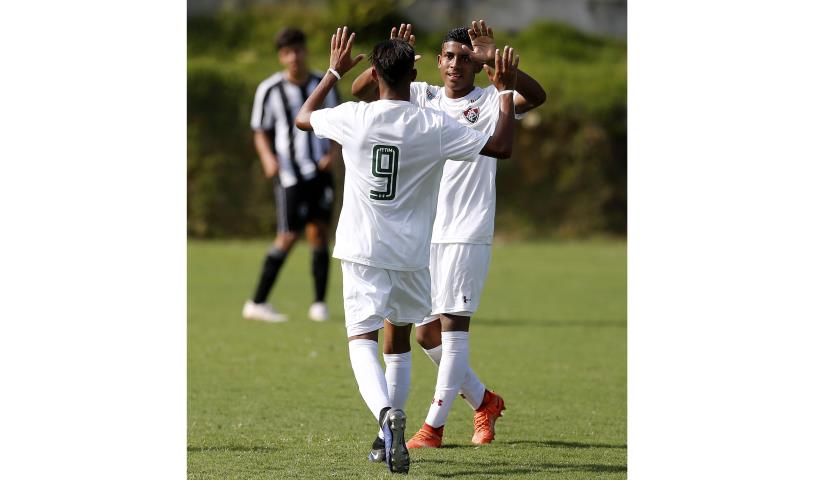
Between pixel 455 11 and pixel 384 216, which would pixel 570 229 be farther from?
pixel 384 216

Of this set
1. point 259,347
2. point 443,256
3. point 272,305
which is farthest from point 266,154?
point 443,256

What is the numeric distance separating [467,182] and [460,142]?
0.80 meters

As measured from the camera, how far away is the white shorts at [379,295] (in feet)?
16.2

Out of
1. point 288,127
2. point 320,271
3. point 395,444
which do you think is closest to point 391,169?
point 395,444

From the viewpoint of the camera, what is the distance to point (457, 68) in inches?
209

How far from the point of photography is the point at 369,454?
17.0 ft

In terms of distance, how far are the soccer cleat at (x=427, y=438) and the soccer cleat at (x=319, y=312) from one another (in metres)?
4.62

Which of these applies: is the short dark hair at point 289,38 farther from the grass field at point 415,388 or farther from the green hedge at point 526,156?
the green hedge at point 526,156

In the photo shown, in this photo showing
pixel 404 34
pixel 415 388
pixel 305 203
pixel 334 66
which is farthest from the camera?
pixel 305 203

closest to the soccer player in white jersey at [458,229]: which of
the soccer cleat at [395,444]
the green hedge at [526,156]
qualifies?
the soccer cleat at [395,444]

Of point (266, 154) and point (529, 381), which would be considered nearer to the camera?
point (529, 381)

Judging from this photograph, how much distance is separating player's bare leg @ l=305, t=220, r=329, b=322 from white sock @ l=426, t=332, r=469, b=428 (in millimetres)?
4623

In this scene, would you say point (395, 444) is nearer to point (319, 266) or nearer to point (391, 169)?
point (391, 169)
